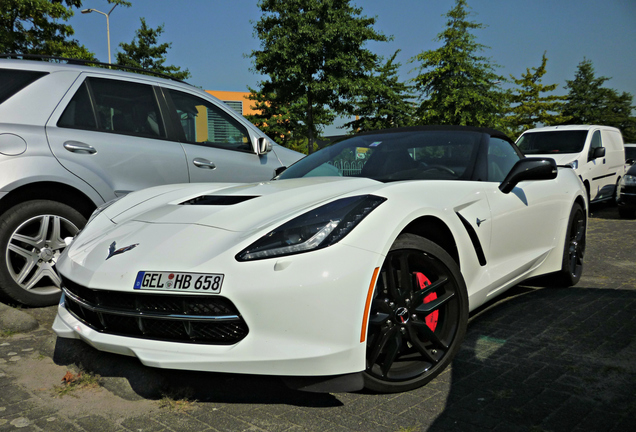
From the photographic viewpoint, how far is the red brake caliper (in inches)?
103

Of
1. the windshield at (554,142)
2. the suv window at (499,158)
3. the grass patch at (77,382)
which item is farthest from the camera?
the windshield at (554,142)

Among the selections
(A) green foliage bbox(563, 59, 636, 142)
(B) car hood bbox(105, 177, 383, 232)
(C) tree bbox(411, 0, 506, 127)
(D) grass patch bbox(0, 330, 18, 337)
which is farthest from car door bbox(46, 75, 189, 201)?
(A) green foliage bbox(563, 59, 636, 142)

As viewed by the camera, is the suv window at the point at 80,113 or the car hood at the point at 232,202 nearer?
the car hood at the point at 232,202

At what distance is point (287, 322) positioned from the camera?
6.86 feet

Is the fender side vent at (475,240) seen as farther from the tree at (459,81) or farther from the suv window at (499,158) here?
the tree at (459,81)

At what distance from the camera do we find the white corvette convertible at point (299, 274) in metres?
2.10

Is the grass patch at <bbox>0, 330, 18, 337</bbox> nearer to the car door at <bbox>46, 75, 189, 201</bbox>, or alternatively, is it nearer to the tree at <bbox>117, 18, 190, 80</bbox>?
the car door at <bbox>46, 75, 189, 201</bbox>

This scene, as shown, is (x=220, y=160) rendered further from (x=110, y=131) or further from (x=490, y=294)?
(x=490, y=294)

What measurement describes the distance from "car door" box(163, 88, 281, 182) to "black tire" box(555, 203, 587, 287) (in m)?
2.93

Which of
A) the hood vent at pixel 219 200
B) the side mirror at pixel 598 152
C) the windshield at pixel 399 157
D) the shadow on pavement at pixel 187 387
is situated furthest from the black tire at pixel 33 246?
the side mirror at pixel 598 152

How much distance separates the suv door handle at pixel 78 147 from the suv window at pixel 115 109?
0.16 meters

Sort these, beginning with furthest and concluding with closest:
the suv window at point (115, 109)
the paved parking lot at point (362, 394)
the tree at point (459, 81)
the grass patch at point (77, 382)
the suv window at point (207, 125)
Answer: the tree at point (459, 81)
the suv window at point (207, 125)
the suv window at point (115, 109)
the grass patch at point (77, 382)
the paved parking lot at point (362, 394)

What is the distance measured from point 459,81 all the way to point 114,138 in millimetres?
28703

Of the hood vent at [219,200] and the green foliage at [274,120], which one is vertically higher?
the green foliage at [274,120]
